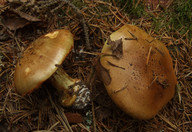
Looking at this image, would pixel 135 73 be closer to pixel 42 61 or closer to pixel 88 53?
pixel 88 53

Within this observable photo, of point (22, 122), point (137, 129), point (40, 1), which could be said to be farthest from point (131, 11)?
point (22, 122)

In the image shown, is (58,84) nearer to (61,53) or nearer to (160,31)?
(61,53)

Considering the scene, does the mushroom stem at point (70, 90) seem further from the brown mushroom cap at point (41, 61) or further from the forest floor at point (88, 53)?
the brown mushroom cap at point (41, 61)

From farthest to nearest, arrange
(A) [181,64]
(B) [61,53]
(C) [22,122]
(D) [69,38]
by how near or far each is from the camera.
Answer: (A) [181,64] < (C) [22,122] < (D) [69,38] < (B) [61,53]

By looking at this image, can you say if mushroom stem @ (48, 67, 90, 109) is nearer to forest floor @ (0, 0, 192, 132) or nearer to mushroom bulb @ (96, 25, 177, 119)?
forest floor @ (0, 0, 192, 132)

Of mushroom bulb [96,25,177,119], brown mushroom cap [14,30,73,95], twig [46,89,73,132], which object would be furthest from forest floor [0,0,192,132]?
brown mushroom cap [14,30,73,95]

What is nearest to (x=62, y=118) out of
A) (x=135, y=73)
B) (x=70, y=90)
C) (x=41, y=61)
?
(x=70, y=90)
